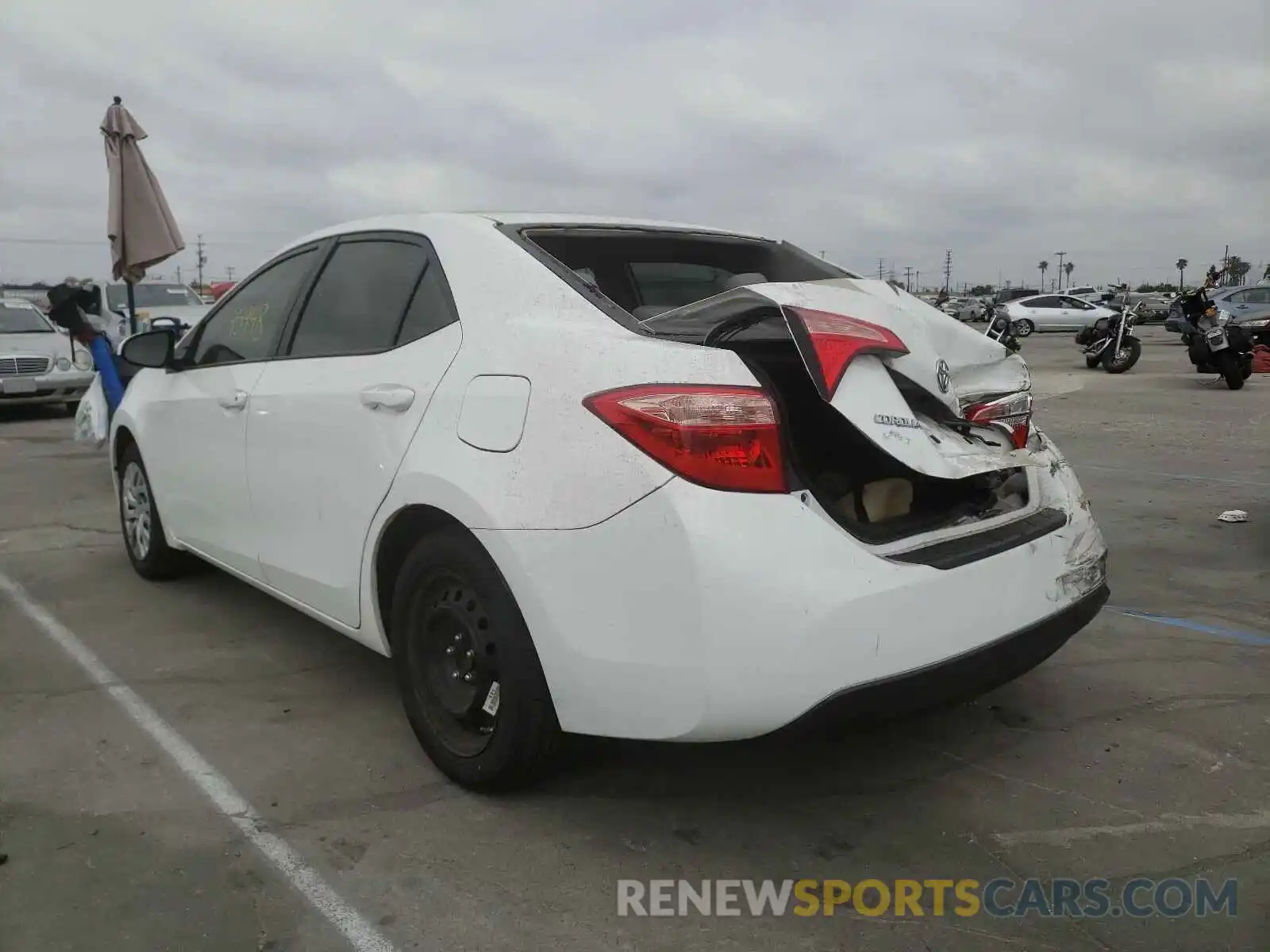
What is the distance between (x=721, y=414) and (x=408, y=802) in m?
1.40

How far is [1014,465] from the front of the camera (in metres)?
2.64

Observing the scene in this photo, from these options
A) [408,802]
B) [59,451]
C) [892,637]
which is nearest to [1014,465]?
[892,637]

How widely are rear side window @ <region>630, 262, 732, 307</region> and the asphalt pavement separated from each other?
155cm

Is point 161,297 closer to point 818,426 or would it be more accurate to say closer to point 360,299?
point 360,299

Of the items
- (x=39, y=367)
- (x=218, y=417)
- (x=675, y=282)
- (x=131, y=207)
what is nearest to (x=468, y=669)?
(x=675, y=282)

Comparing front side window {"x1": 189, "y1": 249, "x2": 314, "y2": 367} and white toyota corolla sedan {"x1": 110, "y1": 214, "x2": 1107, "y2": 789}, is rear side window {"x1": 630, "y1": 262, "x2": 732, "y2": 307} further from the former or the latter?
front side window {"x1": 189, "y1": 249, "x2": 314, "y2": 367}

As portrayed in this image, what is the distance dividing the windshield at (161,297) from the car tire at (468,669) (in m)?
14.4

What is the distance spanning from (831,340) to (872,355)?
16cm

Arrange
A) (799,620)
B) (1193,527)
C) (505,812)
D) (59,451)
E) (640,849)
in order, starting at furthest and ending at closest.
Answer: (59,451) < (1193,527) < (505,812) < (640,849) < (799,620)

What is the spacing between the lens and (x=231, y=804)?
2.77m

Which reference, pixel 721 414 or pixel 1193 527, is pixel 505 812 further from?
pixel 1193 527

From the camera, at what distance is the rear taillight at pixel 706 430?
7.30 ft

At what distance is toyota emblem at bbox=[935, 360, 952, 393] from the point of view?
2785mm

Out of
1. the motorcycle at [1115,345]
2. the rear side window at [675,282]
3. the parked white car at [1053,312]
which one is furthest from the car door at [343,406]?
the parked white car at [1053,312]
